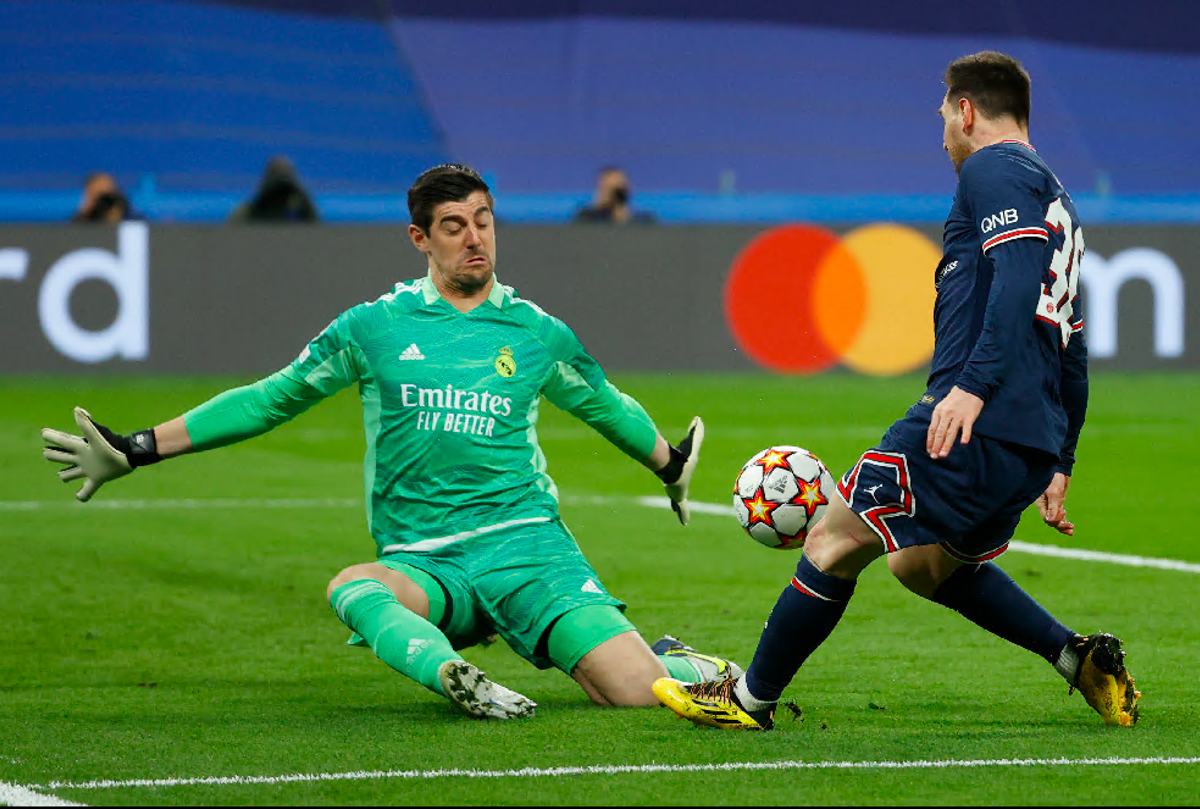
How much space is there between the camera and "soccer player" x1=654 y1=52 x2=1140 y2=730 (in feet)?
16.4

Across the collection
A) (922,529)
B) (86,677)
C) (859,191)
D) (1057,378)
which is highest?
(859,191)

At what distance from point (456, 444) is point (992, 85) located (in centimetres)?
204

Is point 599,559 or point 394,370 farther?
point 599,559

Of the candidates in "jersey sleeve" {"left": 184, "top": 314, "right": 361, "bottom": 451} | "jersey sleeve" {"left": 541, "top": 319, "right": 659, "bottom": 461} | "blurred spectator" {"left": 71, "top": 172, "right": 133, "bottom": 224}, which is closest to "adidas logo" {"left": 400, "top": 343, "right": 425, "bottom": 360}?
"jersey sleeve" {"left": 184, "top": 314, "right": 361, "bottom": 451}

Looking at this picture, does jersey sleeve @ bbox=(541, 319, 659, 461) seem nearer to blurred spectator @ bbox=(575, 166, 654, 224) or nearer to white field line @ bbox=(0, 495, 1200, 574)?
white field line @ bbox=(0, 495, 1200, 574)

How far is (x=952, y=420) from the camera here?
16.3 ft

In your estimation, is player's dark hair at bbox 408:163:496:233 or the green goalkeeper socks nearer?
the green goalkeeper socks

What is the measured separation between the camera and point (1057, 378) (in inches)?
207

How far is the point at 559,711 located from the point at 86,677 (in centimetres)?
177

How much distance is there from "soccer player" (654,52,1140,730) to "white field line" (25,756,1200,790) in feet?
1.67

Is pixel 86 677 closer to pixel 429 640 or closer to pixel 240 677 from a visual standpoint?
pixel 240 677

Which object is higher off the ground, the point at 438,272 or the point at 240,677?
the point at 438,272

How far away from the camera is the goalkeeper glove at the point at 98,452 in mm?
6035

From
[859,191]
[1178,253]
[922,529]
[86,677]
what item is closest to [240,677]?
[86,677]
